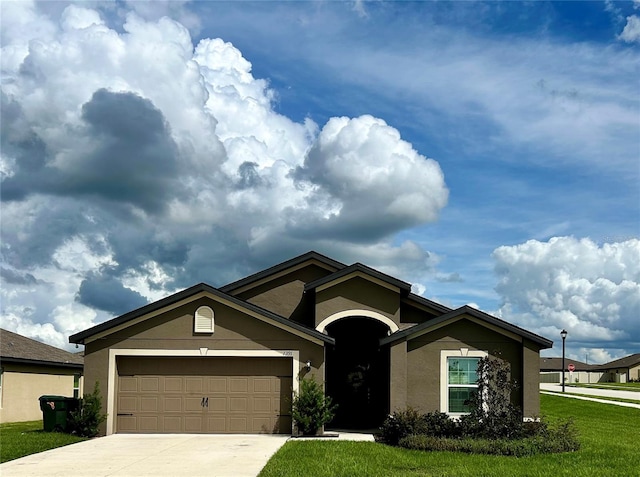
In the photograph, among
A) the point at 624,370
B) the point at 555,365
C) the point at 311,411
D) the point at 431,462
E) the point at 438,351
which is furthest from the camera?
the point at 555,365

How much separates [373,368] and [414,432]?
7.08 m

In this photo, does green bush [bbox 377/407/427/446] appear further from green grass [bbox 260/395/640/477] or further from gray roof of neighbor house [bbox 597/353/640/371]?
gray roof of neighbor house [bbox 597/353/640/371]

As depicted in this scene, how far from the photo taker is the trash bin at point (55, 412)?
22.3 m

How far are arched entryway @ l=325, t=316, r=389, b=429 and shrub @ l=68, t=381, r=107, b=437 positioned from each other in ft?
25.0

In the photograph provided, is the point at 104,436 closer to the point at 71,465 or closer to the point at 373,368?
the point at 71,465

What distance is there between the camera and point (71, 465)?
640 inches

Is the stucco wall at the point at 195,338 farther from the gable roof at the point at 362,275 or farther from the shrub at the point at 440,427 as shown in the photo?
the shrub at the point at 440,427

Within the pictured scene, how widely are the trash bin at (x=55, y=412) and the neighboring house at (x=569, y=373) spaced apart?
85.8m

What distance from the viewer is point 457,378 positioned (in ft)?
74.2

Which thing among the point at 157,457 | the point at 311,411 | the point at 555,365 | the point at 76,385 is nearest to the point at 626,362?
the point at 555,365

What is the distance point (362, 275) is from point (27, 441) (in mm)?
10447

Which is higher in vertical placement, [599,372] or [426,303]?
[426,303]

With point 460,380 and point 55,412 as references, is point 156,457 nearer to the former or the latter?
point 55,412

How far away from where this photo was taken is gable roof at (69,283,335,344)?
22259 mm
